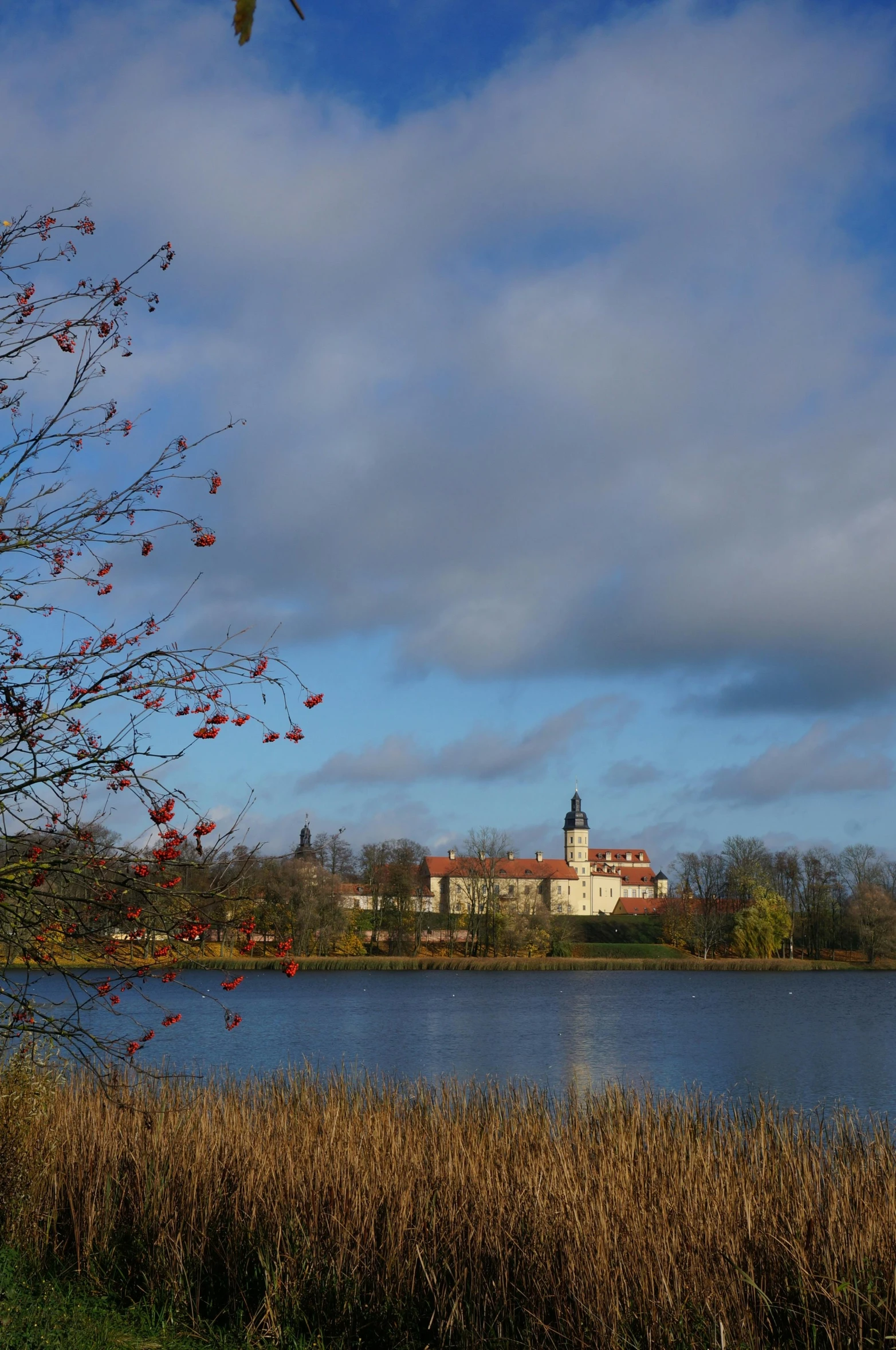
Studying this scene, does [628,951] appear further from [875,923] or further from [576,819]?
[576,819]

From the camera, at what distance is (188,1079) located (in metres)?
12.2

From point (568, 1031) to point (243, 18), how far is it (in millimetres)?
32122

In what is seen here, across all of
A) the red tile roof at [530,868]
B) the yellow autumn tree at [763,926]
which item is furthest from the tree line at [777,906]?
the red tile roof at [530,868]

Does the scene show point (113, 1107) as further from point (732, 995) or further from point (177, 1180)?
point (732, 995)

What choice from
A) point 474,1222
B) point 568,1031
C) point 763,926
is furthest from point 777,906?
point 474,1222

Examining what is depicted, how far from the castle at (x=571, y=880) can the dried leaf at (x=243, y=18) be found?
67054 millimetres

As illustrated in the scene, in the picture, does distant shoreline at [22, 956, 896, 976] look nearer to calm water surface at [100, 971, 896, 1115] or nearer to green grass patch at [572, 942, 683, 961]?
green grass patch at [572, 942, 683, 961]

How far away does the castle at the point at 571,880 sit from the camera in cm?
7100

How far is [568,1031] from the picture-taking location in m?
31.8

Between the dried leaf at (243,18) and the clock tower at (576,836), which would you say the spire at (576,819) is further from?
the dried leaf at (243,18)

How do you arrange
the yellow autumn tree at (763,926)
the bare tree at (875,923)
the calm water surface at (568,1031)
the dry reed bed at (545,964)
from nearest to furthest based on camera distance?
the calm water surface at (568,1031)
the dry reed bed at (545,964)
the bare tree at (875,923)
the yellow autumn tree at (763,926)

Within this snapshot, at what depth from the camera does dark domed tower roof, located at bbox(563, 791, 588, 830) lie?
140375 millimetres

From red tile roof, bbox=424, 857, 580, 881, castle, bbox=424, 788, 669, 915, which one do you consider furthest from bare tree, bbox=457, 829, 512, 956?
red tile roof, bbox=424, 857, 580, 881

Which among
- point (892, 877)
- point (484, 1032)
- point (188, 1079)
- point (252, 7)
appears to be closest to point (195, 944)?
point (252, 7)
